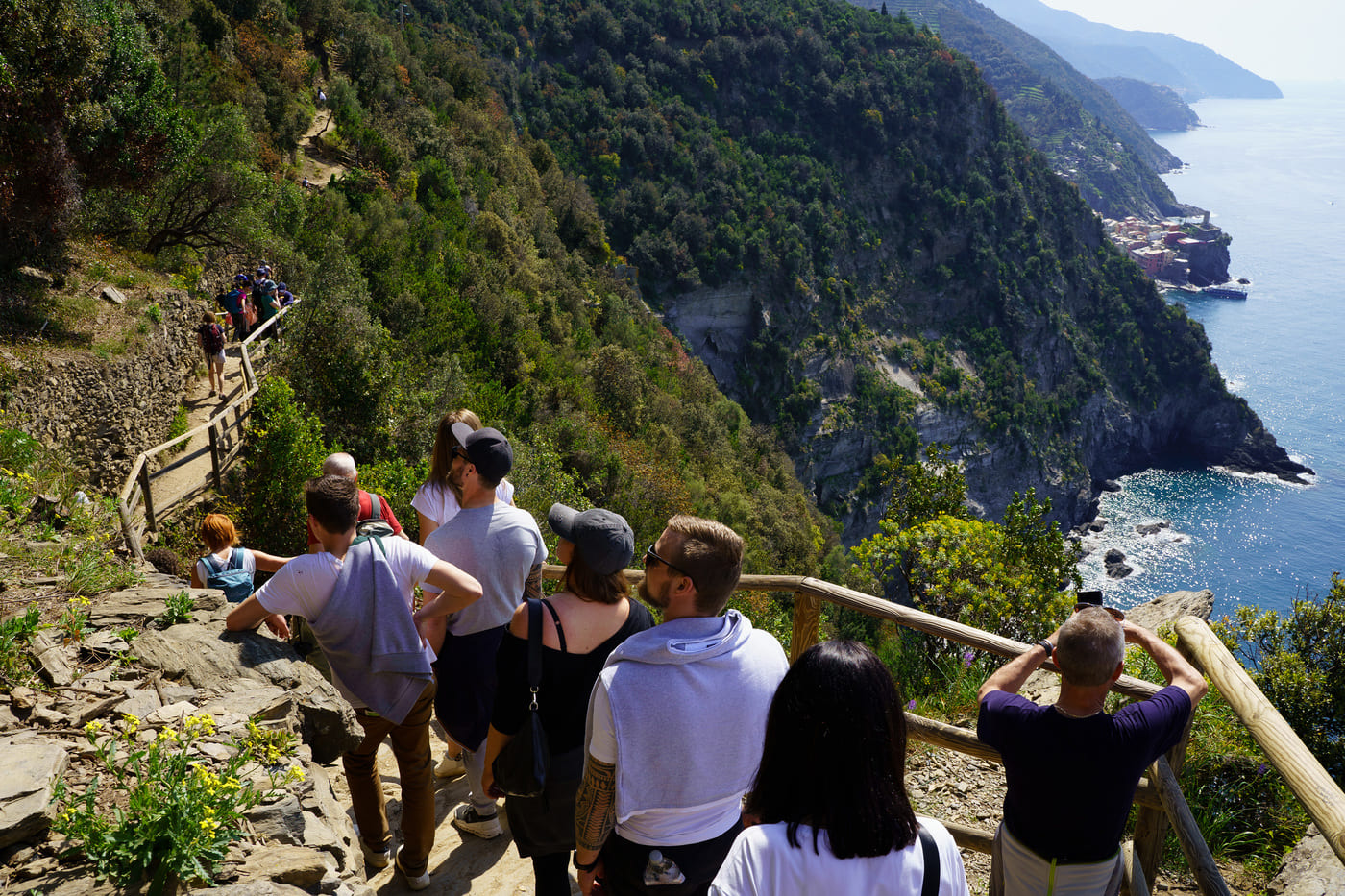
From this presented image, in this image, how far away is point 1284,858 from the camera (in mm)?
3447

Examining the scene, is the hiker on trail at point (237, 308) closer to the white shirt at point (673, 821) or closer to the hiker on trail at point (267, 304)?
the hiker on trail at point (267, 304)

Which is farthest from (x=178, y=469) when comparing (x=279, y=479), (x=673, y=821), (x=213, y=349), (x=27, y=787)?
(x=673, y=821)

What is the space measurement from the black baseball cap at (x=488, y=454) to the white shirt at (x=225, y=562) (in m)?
1.91

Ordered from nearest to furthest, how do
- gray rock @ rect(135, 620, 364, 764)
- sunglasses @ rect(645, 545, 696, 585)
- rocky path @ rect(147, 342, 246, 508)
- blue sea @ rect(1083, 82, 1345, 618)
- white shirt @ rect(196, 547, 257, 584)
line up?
1. sunglasses @ rect(645, 545, 696, 585)
2. gray rock @ rect(135, 620, 364, 764)
3. white shirt @ rect(196, 547, 257, 584)
4. rocky path @ rect(147, 342, 246, 508)
5. blue sea @ rect(1083, 82, 1345, 618)

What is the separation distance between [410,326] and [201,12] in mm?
11991

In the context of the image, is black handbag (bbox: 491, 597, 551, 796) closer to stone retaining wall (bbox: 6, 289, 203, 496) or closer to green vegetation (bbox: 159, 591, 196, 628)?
green vegetation (bbox: 159, 591, 196, 628)

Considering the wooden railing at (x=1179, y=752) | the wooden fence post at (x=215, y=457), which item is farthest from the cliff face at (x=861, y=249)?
the wooden railing at (x=1179, y=752)

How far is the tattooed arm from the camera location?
2.38 metres

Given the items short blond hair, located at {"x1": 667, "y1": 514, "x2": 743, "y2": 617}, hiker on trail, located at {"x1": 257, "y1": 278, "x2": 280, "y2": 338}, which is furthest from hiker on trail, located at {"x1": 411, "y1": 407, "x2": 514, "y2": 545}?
hiker on trail, located at {"x1": 257, "y1": 278, "x2": 280, "y2": 338}

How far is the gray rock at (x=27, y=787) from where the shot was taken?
2396 mm

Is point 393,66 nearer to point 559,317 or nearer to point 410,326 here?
point 559,317

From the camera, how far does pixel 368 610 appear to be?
10.7 feet

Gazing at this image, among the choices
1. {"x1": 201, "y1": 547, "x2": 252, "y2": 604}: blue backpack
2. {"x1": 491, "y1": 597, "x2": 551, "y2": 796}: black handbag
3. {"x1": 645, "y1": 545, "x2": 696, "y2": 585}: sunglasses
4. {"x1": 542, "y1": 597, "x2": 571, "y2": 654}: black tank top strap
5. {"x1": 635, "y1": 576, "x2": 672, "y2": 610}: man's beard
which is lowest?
{"x1": 201, "y1": 547, "x2": 252, "y2": 604}: blue backpack

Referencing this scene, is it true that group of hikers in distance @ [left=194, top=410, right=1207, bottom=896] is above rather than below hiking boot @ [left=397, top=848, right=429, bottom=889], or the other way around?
above
